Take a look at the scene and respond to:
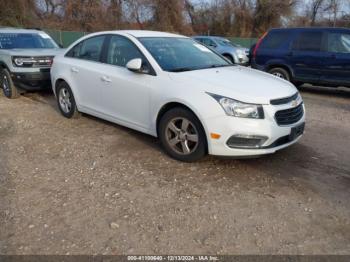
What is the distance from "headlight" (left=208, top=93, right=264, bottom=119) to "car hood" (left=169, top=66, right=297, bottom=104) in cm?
5

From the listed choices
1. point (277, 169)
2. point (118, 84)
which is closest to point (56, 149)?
point (118, 84)

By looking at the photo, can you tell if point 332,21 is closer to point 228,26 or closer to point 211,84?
point 228,26

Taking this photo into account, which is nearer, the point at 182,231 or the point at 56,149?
the point at 182,231

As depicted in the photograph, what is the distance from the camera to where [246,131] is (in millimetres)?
3902

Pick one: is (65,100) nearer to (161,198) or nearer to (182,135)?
(182,135)

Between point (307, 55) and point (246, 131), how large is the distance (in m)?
6.07

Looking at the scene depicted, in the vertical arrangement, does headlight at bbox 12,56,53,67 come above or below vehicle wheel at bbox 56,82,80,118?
above

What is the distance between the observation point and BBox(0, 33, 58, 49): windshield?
8.60 metres

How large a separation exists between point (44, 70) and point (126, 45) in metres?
3.55

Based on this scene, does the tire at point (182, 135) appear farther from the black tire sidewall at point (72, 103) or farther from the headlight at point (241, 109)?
the black tire sidewall at point (72, 103)

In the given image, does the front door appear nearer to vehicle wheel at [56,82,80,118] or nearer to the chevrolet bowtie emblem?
vehicle wheel at [56,82,80,118]

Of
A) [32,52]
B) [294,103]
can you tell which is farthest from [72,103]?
[294,103]

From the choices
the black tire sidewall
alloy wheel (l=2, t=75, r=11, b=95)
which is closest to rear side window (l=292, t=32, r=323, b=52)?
the black tire sidewall

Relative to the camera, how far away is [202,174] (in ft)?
13.5
